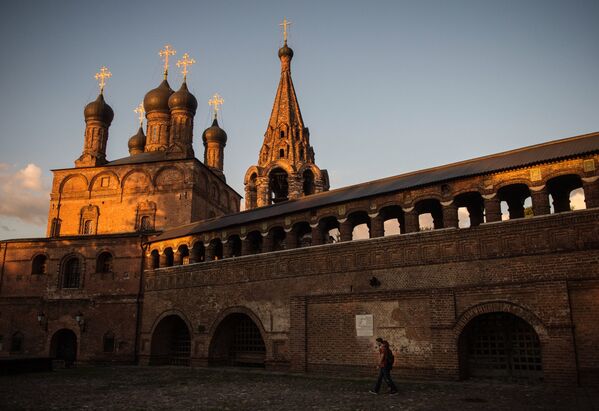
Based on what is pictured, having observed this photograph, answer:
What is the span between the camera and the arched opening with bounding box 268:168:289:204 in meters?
29.2

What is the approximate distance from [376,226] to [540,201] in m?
4.97

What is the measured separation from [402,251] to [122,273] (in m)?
15.5

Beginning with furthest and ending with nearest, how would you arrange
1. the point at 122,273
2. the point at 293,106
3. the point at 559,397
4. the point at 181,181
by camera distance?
the point at 293,106
the point at 181,181
the point at 122,273
the point at 559,397

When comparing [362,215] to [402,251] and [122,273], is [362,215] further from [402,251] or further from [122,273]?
[122,273]

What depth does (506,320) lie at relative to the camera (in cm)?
1425

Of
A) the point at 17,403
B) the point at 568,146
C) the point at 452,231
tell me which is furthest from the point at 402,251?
the point at 17,403

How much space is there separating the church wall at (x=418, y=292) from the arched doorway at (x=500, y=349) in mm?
795

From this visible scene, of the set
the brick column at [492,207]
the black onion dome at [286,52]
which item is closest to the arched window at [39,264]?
the black onion dome at [286,52]

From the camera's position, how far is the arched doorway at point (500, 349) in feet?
45.0

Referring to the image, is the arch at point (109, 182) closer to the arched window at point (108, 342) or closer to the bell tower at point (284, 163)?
the bell tower at point (284, 163)

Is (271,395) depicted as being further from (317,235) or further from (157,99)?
(157,99)

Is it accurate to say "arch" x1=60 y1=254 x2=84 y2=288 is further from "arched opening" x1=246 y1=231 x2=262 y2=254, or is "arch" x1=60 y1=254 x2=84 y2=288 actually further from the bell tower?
"arched opening" x1=246 y1=231 x2=262 y2=254

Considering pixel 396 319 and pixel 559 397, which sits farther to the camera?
pixel 396 319

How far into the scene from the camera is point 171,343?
23.5 meters
